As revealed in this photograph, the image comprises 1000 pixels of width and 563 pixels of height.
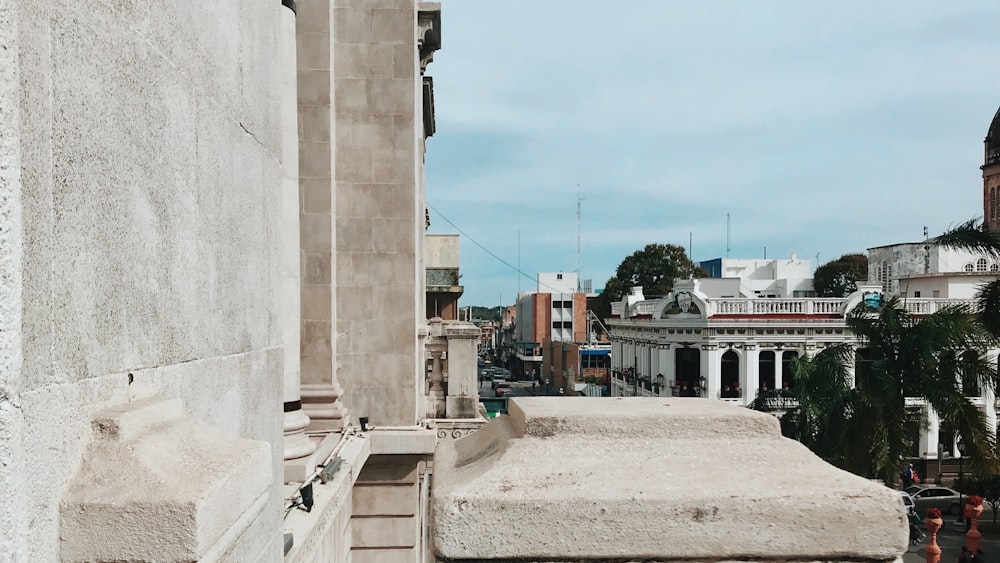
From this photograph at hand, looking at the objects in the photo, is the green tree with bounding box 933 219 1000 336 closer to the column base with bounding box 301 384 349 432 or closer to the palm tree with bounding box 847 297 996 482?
the palm tree with bounding box 847 297 996 482

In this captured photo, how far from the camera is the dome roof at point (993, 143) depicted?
59531mm

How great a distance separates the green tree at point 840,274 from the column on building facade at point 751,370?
33.7 metres

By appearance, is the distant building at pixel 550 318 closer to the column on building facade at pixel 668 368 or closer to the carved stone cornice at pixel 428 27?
the column on building facade at pixel 668 368

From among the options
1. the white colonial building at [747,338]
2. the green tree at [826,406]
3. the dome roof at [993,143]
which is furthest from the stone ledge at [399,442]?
the dome roof at [993,143]

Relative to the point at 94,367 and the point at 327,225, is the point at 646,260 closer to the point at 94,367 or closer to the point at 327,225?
the point at 327,225

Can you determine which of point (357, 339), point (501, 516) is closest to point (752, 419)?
point (501, 516)

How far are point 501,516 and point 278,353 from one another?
A: 84.8 inches

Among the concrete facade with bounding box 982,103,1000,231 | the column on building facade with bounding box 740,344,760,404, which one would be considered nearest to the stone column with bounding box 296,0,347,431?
the column on building facade with bounding box 740,344,760,404

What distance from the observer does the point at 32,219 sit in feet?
5.27

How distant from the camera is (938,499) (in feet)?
81.3

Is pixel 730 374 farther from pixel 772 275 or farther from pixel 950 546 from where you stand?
pixel 772 275

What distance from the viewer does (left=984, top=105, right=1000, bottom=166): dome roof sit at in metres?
59.5

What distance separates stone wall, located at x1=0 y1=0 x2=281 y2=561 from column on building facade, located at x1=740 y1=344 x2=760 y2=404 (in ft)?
110

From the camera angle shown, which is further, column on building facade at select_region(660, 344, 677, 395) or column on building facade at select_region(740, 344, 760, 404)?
column on building facade at select_region(660, 344, 677, 395)
